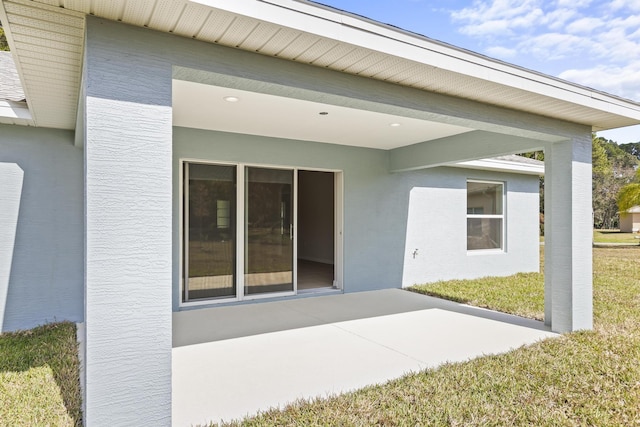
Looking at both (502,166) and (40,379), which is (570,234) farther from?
(40,379)

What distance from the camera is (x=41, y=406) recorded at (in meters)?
3.18

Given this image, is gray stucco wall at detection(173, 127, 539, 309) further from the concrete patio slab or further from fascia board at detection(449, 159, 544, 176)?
the concrete patio slab

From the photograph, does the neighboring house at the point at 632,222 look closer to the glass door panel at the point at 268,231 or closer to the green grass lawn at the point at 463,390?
the green grass lawn at the point at 463,390

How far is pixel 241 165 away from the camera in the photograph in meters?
6.98

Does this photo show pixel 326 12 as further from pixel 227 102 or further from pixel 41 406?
pixel 41 406

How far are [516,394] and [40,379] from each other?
448 cm

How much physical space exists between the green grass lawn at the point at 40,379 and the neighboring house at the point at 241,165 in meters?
0.75

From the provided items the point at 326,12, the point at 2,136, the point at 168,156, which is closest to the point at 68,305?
the point at 2,136

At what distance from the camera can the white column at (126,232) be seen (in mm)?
2498

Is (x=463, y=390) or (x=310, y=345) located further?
(x=310, y=345)

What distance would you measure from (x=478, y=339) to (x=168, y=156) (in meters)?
4.46

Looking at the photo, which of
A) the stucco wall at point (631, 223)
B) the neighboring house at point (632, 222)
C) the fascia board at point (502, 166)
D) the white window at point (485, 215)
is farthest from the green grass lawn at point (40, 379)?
the stucco wall at point (631, 223)

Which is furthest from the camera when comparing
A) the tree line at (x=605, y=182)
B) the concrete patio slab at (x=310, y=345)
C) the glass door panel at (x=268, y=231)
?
the tree line at (x=605, y=182)

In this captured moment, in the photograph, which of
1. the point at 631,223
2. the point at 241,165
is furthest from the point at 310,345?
the point at 631,223
